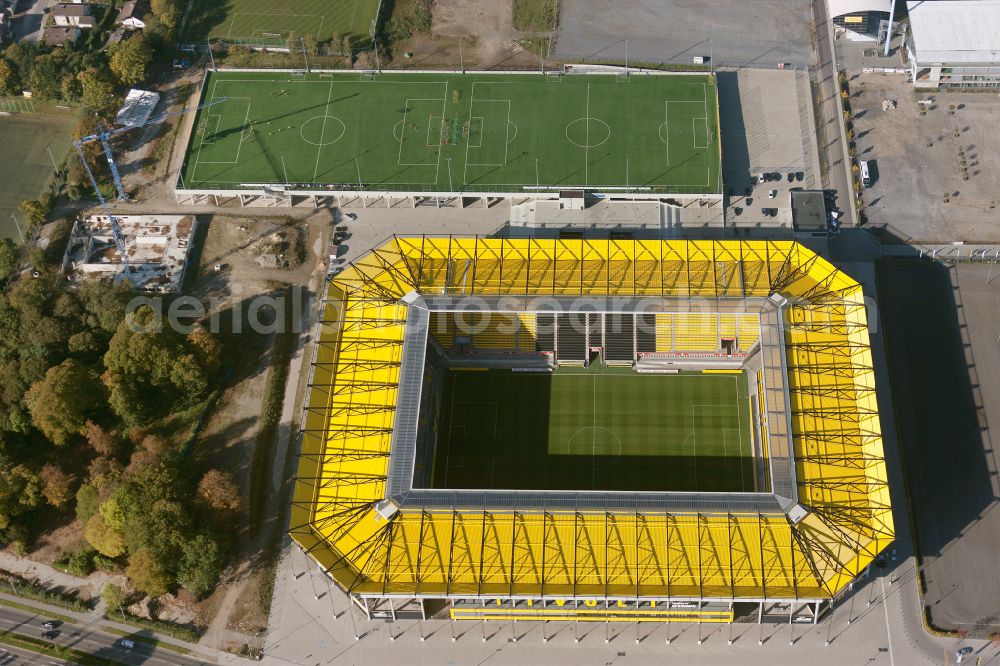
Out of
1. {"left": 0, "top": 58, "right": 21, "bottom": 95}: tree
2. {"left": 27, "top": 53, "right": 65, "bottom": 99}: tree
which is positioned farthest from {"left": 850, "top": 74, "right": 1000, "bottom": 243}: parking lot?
{"left": 0, "top": 58, "right": 21, "bottom": 95}: tree

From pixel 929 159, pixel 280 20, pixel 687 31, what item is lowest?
pixel 929 159

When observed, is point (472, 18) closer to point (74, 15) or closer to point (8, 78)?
point (74, 15)

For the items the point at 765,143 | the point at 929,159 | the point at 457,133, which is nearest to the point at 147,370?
the point at 457,133

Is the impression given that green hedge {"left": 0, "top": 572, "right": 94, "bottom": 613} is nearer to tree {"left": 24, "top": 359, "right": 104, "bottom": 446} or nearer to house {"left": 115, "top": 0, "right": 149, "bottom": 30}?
tree {"left": 24, "top": 359, "right": 104, "bottom": 446}

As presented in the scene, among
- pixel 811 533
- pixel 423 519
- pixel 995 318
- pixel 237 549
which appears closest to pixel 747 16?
Answer: pixel 995 318

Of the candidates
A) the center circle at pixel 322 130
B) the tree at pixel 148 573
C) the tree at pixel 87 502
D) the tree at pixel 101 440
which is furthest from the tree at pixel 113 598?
the center circle at pixel 322 130

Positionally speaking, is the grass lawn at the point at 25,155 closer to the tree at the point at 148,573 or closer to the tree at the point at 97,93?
the tree at the point at 97,93
